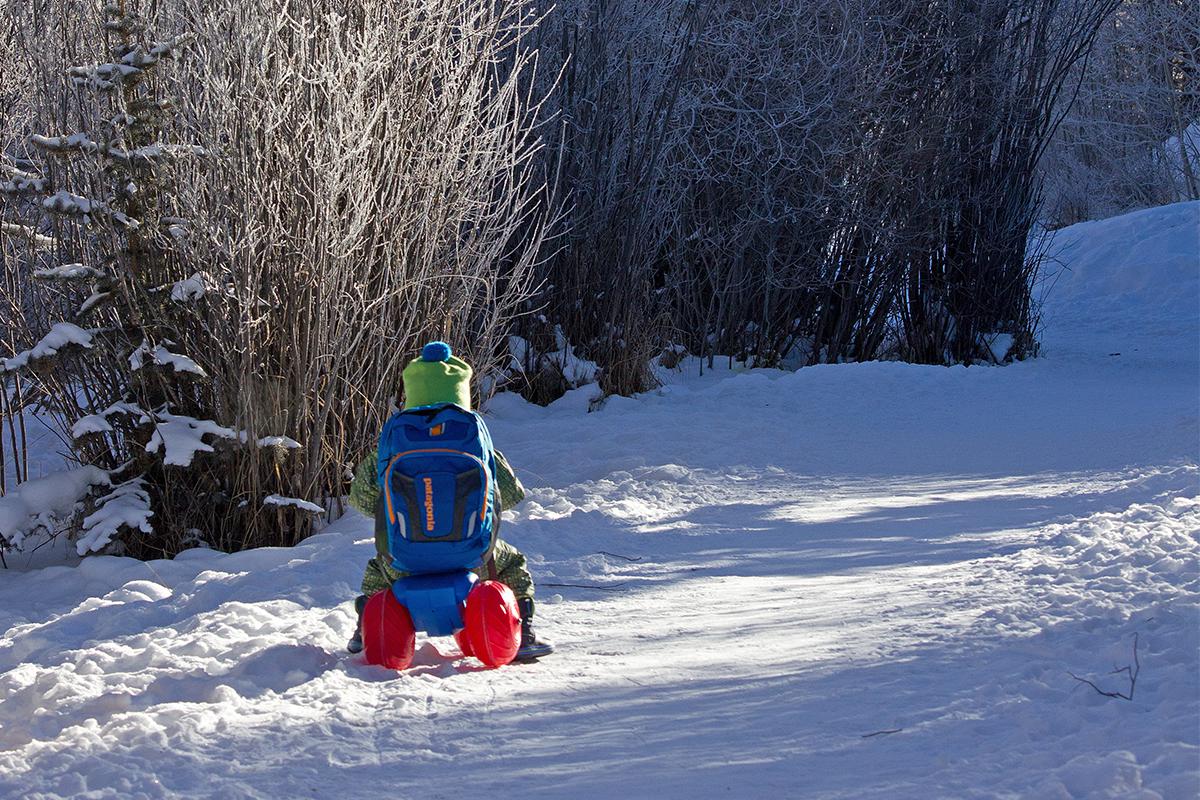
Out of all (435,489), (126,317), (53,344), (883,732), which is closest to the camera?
(883,732)

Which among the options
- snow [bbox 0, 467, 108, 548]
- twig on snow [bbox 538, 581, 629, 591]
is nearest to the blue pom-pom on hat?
twig on snow [bbox 538, 581, 629, 591]

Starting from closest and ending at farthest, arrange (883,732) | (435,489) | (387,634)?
(883,732)
(387,634)
(435,489)

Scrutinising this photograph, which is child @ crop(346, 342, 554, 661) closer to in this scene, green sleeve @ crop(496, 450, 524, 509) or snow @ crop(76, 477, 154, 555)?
green sleeve @ crop(496, 450, 524, 509)

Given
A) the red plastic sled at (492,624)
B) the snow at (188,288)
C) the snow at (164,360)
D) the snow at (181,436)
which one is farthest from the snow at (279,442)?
the red plastic sled at (492,624)

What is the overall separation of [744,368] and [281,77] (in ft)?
23.5

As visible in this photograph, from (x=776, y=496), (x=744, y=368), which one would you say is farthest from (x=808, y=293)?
(x=776, y=496)

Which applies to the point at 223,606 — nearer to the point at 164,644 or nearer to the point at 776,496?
the point at 164,644

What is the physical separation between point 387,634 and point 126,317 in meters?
2.79

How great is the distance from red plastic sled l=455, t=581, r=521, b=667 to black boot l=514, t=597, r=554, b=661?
8 centimetres

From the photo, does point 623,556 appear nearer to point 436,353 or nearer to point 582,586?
point 582,586

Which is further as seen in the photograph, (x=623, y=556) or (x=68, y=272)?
(x=68, y=272)

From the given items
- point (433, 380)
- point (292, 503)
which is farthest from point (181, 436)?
point (433, 380)

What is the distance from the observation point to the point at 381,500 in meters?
3.91

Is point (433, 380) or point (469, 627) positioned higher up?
point (433, 380)
